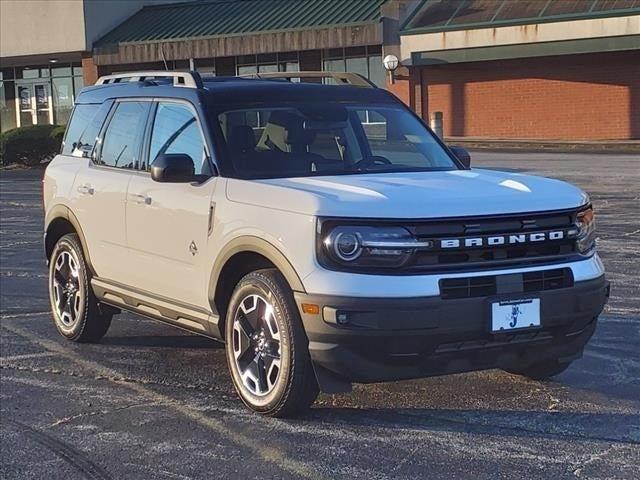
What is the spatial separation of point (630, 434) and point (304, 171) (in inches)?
97.0

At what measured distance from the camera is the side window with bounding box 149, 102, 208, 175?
6.32m

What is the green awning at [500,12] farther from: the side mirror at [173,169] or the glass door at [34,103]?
the side mirror at [173,169]

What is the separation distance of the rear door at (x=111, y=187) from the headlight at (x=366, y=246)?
225cm

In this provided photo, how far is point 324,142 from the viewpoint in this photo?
21.3ft

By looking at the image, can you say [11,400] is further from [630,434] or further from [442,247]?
[630,434]

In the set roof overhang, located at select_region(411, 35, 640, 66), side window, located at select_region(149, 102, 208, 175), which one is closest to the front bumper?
side window, located at select_region(149, 102, 208, 175)

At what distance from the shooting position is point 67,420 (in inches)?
227

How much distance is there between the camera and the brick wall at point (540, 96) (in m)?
30.1

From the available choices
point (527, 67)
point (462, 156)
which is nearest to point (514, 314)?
point (462, 156)

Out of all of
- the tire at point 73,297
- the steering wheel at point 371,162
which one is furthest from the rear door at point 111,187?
the steering wheel at point 371,162

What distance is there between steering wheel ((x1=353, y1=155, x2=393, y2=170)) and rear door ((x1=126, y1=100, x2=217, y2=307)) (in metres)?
0.97

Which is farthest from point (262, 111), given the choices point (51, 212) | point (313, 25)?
point (313, 25)

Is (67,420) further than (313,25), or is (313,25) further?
(313,25)

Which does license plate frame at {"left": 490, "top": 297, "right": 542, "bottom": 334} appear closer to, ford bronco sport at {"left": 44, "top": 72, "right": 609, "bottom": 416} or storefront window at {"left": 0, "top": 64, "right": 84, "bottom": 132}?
ford bronco sport at {"left": 44, "top": 72, "right": 609, "bottom": 416}
